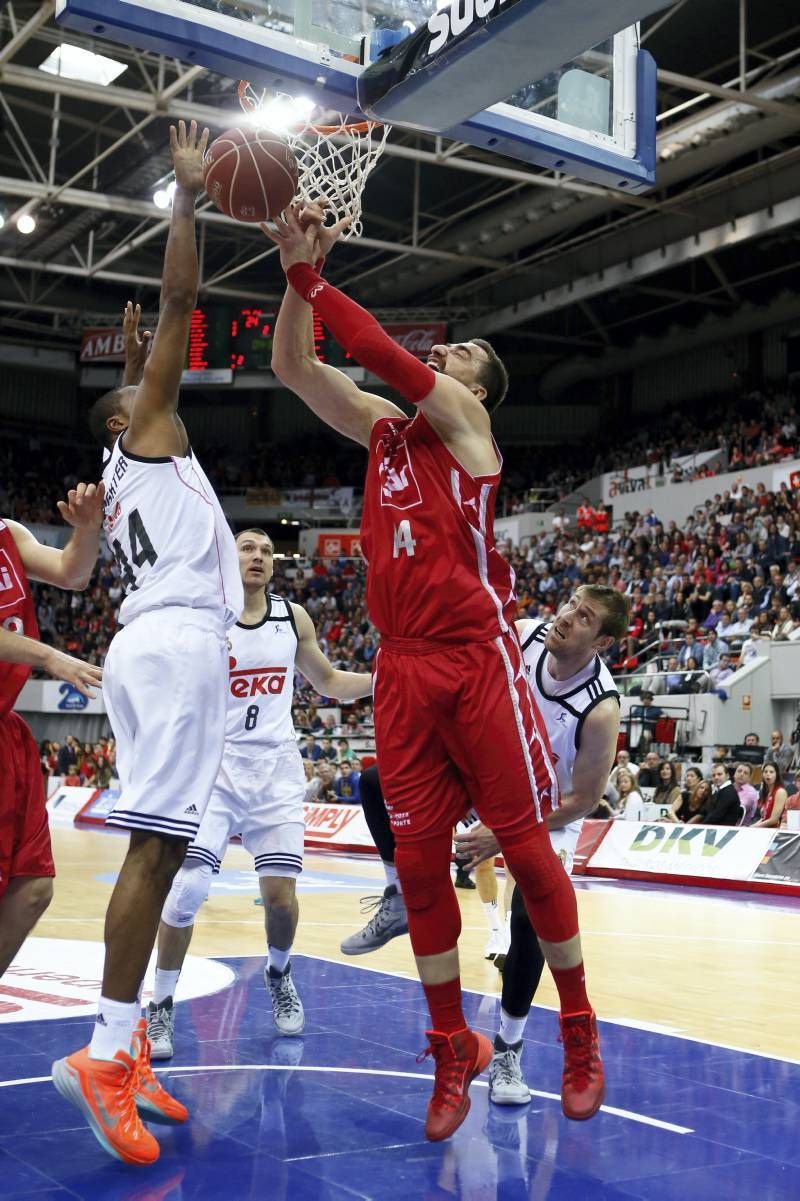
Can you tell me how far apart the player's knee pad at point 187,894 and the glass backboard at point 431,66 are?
3334 mm

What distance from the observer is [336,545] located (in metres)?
34.2

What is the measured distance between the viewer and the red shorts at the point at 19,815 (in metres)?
4.07

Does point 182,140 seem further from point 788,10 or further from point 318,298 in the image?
point 788,10

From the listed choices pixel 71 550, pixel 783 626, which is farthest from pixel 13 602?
pixel 783 626

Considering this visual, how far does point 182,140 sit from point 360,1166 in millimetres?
3341

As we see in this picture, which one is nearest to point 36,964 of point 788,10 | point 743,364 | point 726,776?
A: point 726,776

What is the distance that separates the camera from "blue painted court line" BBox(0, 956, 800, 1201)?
11.5 ft

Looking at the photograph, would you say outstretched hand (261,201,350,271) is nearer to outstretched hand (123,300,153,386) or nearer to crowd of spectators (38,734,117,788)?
outstretched hand (123,300,153,386)

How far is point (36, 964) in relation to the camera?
7.17 m

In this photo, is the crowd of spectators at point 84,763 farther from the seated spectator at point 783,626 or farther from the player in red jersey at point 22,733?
the player in red jersey at point 22,733

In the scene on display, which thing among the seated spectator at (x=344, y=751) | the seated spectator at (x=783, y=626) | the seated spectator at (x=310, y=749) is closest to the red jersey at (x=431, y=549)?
the seated spectator at (x=783, y=626)

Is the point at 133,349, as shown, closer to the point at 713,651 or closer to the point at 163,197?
the point at 713,651

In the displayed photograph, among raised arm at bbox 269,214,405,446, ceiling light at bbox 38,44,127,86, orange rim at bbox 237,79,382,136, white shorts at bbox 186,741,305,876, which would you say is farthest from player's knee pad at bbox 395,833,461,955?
ceiling light at bbox 38,44,127,86

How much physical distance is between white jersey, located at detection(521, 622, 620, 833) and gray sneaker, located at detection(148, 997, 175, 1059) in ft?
6.16
